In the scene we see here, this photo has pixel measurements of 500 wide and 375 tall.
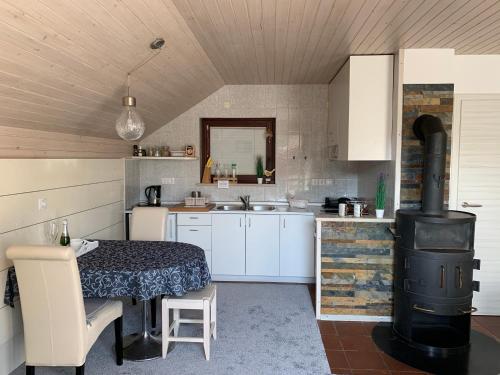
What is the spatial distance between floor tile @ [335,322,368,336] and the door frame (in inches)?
52.7

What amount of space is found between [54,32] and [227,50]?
162 centimetres

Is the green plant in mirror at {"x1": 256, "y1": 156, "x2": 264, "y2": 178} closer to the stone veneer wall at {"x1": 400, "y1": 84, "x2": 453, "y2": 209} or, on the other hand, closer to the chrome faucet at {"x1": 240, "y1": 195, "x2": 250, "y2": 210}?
the chrome faucet at {"x1": 240, "y1": 195, "x2": 250, "y2": 210}

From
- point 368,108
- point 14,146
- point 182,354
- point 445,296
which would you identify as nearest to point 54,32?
point 14,146

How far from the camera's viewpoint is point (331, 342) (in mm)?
2986

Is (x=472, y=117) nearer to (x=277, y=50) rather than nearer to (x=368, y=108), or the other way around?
(x=368, y=108)

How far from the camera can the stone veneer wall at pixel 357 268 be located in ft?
10.8

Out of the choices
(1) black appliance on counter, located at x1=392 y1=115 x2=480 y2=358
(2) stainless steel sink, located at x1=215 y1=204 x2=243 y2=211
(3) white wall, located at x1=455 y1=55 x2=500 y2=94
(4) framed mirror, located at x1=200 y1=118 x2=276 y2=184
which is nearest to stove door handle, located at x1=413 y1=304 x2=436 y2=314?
(1) black appliance on counter, located at x1=392 y1=115 x2=480 y2=358

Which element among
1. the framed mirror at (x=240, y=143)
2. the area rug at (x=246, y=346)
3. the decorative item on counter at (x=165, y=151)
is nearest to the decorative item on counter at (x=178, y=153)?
the decorative item on counter at (x=165, y=151)

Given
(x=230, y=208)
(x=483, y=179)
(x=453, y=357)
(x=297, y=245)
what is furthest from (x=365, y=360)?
(x=230, y=208)

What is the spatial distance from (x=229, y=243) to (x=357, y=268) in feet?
5.06

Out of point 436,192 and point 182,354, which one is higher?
point 436,192

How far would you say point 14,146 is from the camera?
252cm

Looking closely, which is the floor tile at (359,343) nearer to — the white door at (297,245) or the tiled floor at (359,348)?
the tiled floor at (359,348)

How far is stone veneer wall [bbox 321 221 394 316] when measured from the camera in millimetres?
3283
